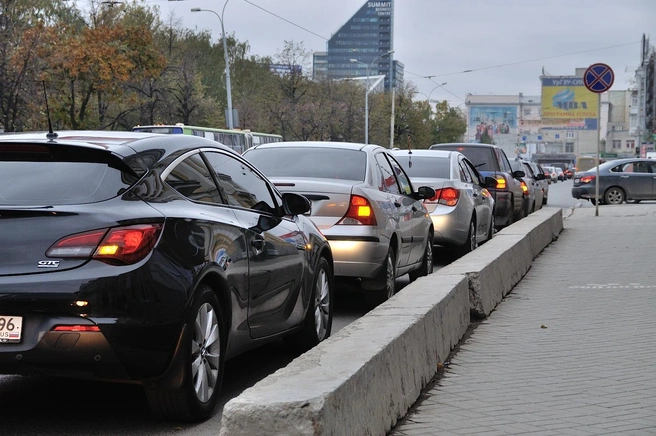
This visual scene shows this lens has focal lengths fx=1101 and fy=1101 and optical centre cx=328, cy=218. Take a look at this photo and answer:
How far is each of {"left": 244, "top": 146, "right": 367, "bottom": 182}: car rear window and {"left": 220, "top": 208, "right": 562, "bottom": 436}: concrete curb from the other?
170 cm

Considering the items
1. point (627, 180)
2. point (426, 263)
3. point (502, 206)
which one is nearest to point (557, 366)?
point (426, 263)

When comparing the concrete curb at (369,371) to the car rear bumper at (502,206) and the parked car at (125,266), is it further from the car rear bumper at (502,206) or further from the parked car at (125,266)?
the car rear bumper at (502,206)

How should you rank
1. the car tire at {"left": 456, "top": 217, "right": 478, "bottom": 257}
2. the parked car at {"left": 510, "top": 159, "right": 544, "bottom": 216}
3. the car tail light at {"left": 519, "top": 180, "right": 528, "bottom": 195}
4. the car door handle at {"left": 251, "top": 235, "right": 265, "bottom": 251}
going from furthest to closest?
the parked car at {"left": 510, "top": 159, "right": 544, "bottom": 216} → the car tail light at {"left": 519, "top": 180, "right": 528, "bottom": 195} → the car tire at {"left": 456, "top": 217, "right": 478, "bottom": 257} → the car door handle at {"left": 251, "top": 235, "right": 265, "bottom": 251}

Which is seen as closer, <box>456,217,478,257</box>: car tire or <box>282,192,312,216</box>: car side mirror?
<box>282,192,312,216</box>: car side mirror

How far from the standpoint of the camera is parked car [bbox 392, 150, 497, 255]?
1491 cm

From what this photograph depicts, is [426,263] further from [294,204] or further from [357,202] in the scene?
[294,204]

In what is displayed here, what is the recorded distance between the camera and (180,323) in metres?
5.19

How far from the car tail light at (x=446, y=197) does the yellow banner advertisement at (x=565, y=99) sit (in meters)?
111

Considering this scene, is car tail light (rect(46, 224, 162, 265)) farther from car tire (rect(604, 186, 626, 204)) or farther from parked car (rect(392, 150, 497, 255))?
car tire (rect(604, 186, 626, 204))

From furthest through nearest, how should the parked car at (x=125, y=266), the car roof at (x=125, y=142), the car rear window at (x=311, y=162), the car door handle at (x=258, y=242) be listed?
the car rear window at (x=311, y=162) → the car door handle at (x=258, y=242) → the car roof at (x=125, y=142) → the parked car at (x=125, y=266)

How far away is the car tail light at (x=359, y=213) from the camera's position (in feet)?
32.1

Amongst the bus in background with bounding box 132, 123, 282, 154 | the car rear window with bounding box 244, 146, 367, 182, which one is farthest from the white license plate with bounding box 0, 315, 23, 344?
the bus in background with bounding box 132, 123, 282, 154

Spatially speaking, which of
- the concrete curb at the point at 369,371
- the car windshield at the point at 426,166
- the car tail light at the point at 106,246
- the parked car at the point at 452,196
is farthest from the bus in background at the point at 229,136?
the car tail light at the point at 106,246

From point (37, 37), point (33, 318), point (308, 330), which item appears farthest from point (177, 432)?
point (37, 37)
